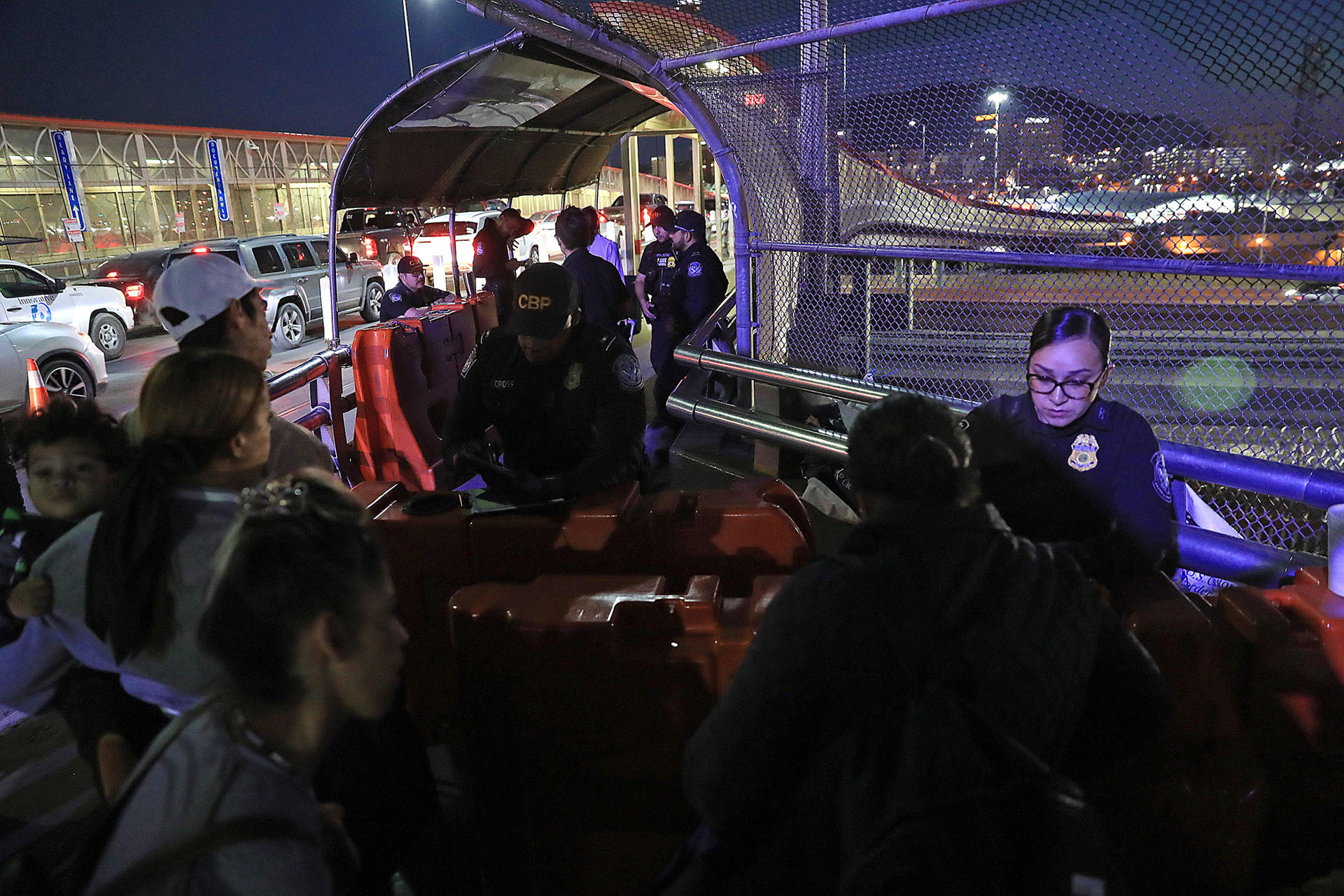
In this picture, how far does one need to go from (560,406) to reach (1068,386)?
207 centimetres

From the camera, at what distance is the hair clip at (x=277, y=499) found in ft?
4.62

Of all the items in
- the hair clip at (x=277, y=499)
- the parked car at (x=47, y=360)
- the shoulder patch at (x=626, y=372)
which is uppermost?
the hair clip at (x=277, y=499)

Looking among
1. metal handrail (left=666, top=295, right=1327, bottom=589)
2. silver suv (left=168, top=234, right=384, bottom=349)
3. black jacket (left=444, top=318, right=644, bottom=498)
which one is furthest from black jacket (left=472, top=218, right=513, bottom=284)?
silver suv (left=168, top=234, right=384, bottom=349)

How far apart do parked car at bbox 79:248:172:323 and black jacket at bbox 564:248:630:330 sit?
11491 millimetres

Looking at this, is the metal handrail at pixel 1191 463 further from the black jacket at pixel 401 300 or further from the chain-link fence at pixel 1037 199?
the black jacket at pixel 401 300

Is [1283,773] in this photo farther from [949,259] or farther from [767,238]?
[767,238]

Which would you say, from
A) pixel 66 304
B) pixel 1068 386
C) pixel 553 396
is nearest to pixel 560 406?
pixel 553 396

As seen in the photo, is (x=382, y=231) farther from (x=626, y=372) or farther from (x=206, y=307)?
(x=206, y=307)

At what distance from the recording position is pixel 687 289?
810cm

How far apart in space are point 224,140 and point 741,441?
31.9 metres

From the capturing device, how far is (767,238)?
243 inches

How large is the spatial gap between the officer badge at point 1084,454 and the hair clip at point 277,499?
241cm

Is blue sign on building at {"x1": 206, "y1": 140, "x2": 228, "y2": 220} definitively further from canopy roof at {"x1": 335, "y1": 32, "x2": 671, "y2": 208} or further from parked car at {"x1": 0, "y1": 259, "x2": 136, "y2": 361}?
canopy roof at {"x1": 335, "y1": 32, "x2": 671, "y2": 208}

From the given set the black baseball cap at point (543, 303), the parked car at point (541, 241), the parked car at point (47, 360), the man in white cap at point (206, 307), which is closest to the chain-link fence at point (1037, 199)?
the black baseball cap at point (543, 303)
